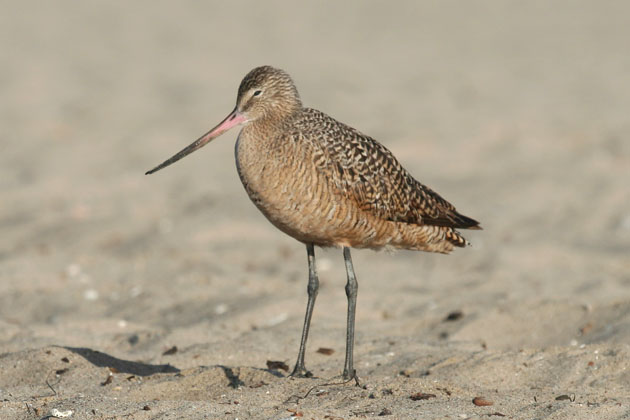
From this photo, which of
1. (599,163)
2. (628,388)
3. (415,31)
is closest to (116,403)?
(628,388)

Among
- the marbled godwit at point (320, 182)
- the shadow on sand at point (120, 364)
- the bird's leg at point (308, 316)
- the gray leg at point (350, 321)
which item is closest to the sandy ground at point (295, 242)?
the shadow on sand at point (120, 364)

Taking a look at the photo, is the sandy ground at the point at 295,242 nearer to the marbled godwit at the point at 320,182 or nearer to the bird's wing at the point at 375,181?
the marbled godwit at the point at 320,182

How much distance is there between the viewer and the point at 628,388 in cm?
657

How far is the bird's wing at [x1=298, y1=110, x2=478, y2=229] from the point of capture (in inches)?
268

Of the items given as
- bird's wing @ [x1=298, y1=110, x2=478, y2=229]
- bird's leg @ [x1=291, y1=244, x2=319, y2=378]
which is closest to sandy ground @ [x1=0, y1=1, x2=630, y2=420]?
bird's leg @ [x1=291, y1=244, x2=319, y2=378]

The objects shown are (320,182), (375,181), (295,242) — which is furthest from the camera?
(295,242)

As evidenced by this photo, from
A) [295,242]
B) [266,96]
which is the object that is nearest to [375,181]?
[266,96]

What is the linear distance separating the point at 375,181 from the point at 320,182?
0.50 metres

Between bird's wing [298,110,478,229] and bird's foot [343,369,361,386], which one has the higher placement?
bird's wing [298,110,478,229]

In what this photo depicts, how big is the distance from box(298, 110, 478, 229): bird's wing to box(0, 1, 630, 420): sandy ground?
1.02 meters

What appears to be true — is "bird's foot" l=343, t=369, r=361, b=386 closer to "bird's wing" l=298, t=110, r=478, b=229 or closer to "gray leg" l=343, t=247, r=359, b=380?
"gray leg" l=343, t=247, r=359, b=380

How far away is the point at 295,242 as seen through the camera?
446 inches

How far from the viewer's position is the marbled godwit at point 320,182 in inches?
260

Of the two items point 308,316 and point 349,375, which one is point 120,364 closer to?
point 308,316
